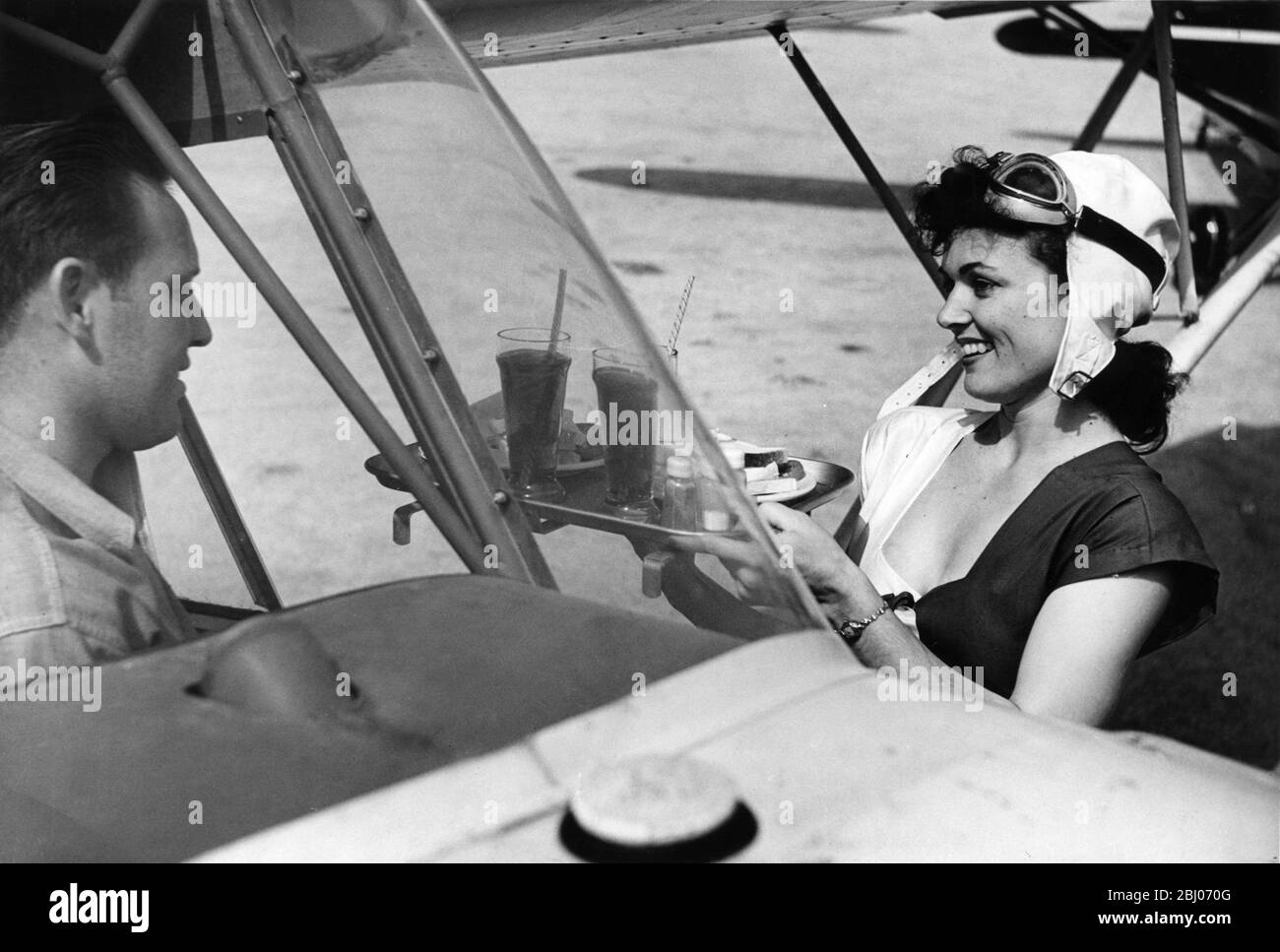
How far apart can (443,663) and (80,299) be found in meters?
0.48

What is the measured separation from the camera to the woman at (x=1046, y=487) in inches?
80.0

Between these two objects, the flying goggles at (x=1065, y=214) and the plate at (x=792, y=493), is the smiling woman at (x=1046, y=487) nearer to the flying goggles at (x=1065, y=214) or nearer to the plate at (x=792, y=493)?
the flying goggles at (x=1065, y=214)

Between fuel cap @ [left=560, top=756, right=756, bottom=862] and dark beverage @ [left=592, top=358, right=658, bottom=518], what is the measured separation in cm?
45

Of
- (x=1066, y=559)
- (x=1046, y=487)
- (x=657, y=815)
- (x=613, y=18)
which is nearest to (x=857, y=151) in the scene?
(x=613, y=18)

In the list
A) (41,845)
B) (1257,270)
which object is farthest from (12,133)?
(1257,270)

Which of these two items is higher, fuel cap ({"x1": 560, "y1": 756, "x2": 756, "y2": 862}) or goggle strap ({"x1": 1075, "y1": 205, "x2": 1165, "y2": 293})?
goggle strap ({"x1": 1075, "y1": 205, "x2": 1165, "y2": 293})

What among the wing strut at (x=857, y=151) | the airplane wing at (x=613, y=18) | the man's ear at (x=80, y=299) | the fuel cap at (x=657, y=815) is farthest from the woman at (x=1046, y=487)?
the airplane wing at (x=613, y=18)

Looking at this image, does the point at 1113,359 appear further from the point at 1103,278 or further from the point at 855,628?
the point at 855,628

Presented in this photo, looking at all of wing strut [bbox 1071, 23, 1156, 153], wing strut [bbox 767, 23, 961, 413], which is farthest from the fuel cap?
wing strut [bbox 1071, 23, 1156, 153]

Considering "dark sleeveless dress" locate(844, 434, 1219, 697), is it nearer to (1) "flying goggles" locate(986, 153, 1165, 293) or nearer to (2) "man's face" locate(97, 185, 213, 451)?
(1) "flying goggles" locate(986, 153, 1165, 293)

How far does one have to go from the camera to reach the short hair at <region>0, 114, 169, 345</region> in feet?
4.11

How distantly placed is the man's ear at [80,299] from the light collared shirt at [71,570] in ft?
0.37

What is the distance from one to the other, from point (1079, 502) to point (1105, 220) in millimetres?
463
